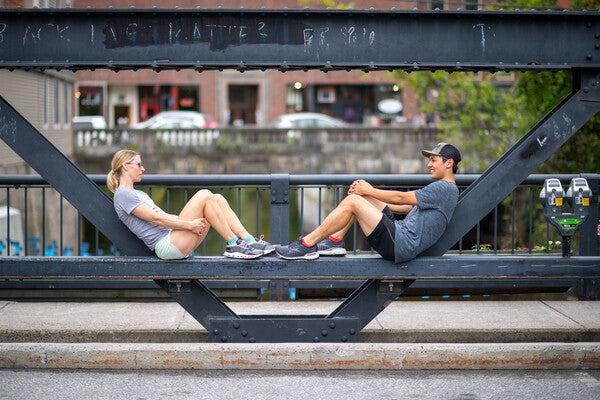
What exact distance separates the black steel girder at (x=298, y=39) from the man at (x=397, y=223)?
0.91m

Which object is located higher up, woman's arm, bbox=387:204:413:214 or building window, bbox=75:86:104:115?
building window, bbox=75:86:104:115

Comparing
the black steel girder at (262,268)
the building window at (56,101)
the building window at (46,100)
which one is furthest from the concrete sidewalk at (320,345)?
the building window at (56,101)

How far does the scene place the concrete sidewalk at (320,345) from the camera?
6.39m

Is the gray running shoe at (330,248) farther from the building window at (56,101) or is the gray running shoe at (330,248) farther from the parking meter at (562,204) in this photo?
the building window at (56,101)

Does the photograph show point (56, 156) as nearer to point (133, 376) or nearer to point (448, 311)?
point (133, 376)

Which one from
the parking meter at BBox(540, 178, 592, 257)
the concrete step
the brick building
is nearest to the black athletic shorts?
the concrete step

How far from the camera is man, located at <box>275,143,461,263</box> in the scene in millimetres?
6195

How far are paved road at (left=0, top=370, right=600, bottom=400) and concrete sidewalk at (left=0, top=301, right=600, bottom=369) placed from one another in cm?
12

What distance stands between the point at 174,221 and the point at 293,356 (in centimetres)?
148

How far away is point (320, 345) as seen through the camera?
6.46m

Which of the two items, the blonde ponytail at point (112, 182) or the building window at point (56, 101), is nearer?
the blonde ponytail at point (112, 182)

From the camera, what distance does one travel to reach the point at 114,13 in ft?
20.7

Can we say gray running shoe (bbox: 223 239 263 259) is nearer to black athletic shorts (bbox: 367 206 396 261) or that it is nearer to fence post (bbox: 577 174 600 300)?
black athletic shorts (bbox: 367 206 396 261)

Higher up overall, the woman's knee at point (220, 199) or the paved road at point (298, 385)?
the woman's knee at point (220, 199)
